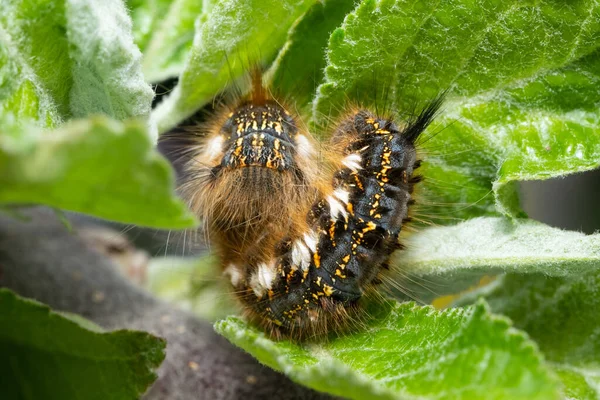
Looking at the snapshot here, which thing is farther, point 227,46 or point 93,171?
point 227,46

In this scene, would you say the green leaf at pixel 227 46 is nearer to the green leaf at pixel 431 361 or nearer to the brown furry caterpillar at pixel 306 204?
the brown furry caterpillar at pixel 306 204

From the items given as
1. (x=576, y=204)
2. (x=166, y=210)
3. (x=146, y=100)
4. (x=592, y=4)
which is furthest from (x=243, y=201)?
(x=576, y=204)

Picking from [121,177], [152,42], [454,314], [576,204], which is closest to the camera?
[121,177]

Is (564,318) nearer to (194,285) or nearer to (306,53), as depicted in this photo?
(306,53)

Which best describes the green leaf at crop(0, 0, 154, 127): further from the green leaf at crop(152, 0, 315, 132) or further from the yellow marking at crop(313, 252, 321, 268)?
the yellow marking at crop(313, 252, 321, 268)

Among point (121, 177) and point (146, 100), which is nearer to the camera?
point (121, 177)

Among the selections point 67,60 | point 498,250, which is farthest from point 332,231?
point 67,60

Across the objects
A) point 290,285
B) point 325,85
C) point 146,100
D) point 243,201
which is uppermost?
point 325,85

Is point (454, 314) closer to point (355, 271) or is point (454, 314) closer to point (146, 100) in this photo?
point (355, 271)
